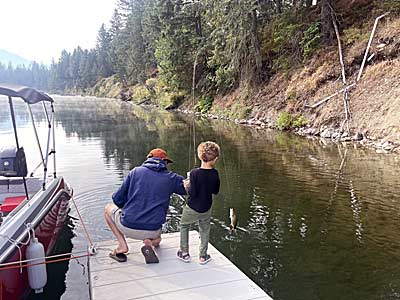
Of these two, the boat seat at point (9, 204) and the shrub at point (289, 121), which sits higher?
the boat seat at point (9, 204)

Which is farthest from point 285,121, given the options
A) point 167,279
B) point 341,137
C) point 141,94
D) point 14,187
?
point 141,94

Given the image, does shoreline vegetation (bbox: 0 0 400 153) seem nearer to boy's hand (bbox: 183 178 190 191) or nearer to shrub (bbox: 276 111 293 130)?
shrub (bbox: 276 111 293 130)

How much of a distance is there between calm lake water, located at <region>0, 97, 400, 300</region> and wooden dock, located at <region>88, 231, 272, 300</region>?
2.50 feet

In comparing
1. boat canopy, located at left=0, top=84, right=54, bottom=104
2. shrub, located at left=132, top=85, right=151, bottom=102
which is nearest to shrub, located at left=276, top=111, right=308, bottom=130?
boat canopy, located at left=0, top=84, right=54, bottom=104

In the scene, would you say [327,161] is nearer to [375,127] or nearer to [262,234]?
[375,127]

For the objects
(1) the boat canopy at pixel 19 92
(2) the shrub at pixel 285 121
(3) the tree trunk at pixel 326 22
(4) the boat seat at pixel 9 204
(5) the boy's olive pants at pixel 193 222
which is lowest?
(2) the shrub at pixel 285 121

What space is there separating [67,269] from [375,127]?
43.1ft

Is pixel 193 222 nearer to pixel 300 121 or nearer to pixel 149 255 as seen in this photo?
pixel 149 255

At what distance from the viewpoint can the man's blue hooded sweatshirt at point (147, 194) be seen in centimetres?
473

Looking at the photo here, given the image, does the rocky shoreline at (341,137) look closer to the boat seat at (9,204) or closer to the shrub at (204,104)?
the shrub at (204,104)

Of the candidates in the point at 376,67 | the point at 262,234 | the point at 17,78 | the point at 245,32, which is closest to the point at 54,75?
the point at 17,78

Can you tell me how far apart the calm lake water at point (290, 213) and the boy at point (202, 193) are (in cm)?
110

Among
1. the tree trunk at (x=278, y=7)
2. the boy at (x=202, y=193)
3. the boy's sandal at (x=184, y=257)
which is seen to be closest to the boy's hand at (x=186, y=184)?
the boy at (x=202, y=193)

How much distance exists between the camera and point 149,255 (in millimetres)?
4879
